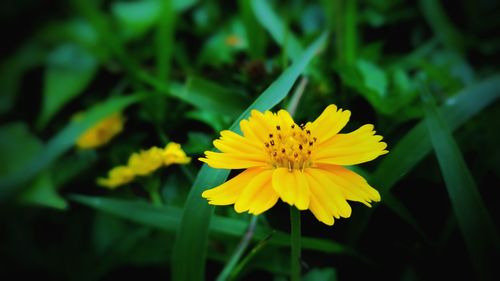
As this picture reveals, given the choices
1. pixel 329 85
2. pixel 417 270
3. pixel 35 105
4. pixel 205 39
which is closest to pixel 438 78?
pixel 329 85

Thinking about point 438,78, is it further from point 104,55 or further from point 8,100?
point 8,100

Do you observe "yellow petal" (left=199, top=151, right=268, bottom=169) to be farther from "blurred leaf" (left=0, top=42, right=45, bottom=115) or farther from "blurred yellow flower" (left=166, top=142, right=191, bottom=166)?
"blurred leaf" (left=0, top=42, right=45, bottom=115)

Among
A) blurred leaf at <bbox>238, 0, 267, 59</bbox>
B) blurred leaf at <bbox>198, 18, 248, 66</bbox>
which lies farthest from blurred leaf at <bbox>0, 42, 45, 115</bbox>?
blurred leaf at <bbox>238, 0, 267, 59</bbox>

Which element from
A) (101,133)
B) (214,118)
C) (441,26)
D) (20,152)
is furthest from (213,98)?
(441,26)

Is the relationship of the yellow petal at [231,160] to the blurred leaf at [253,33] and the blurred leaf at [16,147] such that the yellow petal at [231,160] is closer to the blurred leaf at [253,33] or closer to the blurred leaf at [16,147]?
the blurred leaf at [253,33]

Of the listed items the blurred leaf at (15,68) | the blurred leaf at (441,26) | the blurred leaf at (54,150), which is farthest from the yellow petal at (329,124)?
the blurred leaf at (15,68)

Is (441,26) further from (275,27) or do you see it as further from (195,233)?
(195,233)
